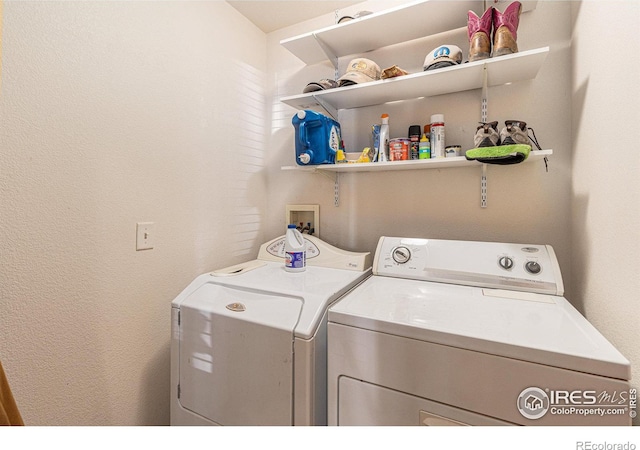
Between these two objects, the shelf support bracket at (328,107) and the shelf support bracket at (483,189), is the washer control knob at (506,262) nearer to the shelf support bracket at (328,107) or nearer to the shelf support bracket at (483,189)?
the shelf support bracket at (483,189)

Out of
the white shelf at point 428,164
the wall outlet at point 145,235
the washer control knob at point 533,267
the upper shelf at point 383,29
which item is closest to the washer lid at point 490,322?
the washer control knob at point 533,267

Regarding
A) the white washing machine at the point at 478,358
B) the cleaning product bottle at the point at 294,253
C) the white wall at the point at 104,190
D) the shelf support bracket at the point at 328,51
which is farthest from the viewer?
the shelf support bracket at the point at 328,51

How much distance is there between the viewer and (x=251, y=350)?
1.04 meters

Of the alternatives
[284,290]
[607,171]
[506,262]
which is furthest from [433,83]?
[284,290]

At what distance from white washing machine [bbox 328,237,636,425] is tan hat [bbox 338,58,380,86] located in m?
1.08

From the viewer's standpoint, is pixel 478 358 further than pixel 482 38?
No

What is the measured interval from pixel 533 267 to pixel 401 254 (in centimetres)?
54

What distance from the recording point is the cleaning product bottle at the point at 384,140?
5.08 ft


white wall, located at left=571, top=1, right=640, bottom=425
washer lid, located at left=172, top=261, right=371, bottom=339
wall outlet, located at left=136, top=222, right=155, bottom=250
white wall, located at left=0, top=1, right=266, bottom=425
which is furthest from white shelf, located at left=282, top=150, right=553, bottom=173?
wall outlet, located at left=136, top=222, right=155, bottom=250

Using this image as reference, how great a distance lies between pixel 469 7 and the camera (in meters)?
1.39

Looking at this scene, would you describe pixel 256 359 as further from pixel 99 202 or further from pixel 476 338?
pixel 99 202

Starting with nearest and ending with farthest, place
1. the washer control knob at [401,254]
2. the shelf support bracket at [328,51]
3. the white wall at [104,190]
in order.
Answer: the white wall at [104,190] → the washer control knob at [401,254] → the shelf support bracket at [328,51]

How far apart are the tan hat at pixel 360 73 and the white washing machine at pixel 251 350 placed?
3.39 feet

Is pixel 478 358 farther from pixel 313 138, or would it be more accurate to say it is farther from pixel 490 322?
pixel 313 138
